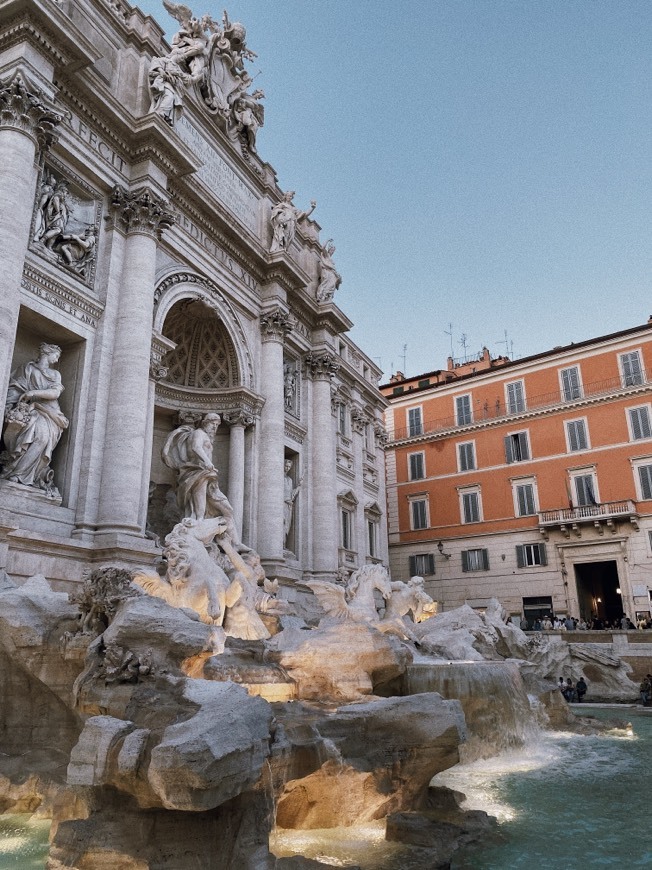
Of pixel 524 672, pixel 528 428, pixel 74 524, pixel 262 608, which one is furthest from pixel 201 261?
pixel 528 428

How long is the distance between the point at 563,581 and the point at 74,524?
21018mm

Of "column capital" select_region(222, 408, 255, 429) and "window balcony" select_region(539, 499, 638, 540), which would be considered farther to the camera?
"window balcony" select_region(539, 499, 638, 540)

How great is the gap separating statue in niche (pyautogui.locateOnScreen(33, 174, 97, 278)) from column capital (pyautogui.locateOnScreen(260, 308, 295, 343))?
19.9 feet

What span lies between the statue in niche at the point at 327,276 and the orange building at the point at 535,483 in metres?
11.6

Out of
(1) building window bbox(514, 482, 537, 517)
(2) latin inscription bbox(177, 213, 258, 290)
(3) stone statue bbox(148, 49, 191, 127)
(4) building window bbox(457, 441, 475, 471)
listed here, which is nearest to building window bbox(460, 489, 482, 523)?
(4) building window bbox(457, 441, 475, 471)

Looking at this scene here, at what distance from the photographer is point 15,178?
1055cm

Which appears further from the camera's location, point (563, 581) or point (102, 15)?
point (563, 581)

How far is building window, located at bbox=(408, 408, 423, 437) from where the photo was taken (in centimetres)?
3297

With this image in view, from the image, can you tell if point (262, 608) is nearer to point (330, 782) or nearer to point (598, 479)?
point (330, 782)

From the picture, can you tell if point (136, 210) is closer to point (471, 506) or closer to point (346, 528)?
point (346, 528)

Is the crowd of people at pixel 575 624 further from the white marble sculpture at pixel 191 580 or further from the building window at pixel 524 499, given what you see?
the white marble sculpture at pixel 191 580

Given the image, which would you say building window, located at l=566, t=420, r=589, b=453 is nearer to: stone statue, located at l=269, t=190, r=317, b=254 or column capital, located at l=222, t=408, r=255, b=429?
stone statue, located at l=269, t=190, r=317, b=254

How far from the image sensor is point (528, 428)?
2938 centimetres

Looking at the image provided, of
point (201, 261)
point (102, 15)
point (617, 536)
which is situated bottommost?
point (617, 536)
